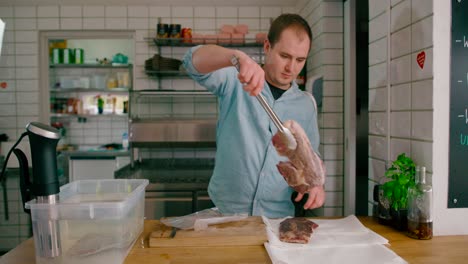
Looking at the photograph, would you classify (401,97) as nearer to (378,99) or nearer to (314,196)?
(378,99)

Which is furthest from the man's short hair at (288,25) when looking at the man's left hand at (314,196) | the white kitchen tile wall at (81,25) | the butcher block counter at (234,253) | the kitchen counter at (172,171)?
the white kitchen tile wall at (81,25)

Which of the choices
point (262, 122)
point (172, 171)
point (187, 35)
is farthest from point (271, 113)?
point (187, 35)

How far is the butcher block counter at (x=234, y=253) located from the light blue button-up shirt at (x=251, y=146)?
1.74ft

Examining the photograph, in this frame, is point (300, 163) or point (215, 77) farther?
point (215, 77)

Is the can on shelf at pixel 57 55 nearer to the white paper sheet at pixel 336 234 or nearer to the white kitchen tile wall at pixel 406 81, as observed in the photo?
the white kitchen tile wall at pixel 406 81

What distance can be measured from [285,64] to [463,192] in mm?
795

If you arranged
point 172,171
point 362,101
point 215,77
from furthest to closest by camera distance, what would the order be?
point 172,171
point 362,101
point 215,77

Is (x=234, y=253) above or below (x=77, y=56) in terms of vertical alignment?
below

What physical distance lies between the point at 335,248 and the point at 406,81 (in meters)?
0.70

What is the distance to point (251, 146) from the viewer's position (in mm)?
1586

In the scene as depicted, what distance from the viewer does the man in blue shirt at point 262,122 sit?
156 cm

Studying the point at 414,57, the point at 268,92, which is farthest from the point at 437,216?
the point at 268,92

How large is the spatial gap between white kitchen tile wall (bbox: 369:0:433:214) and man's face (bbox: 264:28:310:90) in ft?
1.09

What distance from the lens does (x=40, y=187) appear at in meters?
0.93
